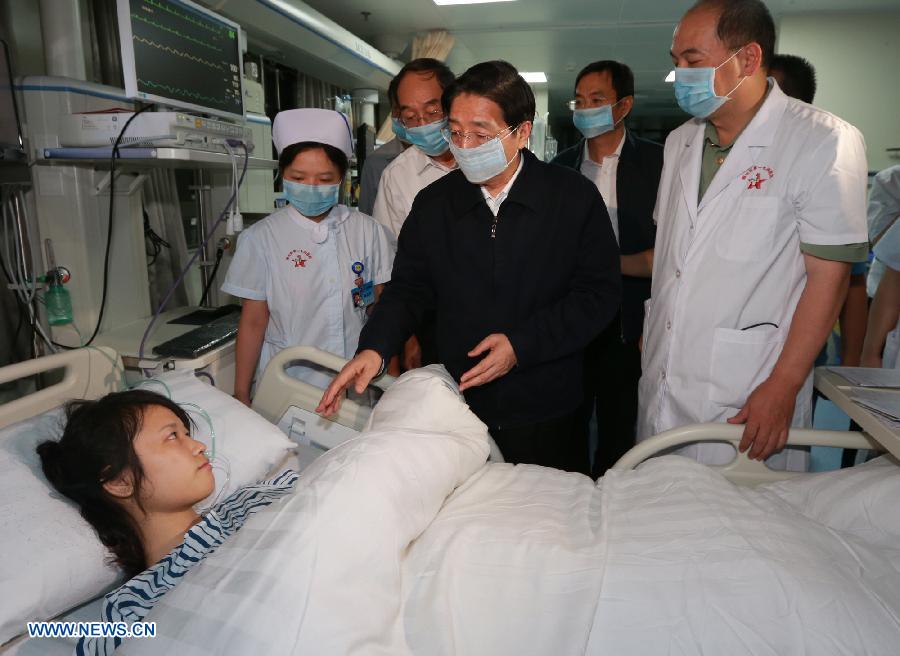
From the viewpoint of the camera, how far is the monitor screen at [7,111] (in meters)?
A: 1.87

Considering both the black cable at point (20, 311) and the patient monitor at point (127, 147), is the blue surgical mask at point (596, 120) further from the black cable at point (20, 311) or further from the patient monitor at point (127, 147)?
the black cable at point (20, 311)

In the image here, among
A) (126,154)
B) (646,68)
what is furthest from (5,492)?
(646,68)

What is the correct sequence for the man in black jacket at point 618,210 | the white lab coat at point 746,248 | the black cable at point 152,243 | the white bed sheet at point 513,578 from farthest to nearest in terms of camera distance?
the black cable at point 152,243 < the man in black jacket at point 618,210 < the white lab coat at point 746,248 < the white bed sheet at point 513,578

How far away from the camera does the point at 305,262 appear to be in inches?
78.7

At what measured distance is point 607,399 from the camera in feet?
8.45

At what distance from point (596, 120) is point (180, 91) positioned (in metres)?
1.58

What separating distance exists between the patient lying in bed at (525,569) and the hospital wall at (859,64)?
5.30 meters

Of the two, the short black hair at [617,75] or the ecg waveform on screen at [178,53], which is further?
the short black hair at [617,75]

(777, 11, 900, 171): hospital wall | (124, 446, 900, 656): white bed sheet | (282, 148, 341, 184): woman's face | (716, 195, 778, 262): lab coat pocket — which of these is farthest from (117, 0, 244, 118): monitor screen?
(777, 11, 900, 171): hospital wall

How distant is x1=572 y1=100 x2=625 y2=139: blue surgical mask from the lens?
246cm

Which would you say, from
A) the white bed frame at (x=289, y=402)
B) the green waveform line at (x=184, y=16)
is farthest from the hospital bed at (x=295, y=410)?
the green waveform line at (x=184, y=16)

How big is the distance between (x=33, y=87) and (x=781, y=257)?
7.67 ft

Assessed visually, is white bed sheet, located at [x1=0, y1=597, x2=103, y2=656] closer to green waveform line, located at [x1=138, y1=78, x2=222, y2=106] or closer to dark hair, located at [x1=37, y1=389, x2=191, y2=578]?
dark hair, located at [x1=37, y1=389, x2=191, y2=578]

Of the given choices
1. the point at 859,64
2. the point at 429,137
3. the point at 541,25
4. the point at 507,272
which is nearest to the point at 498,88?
the point at 507,272
